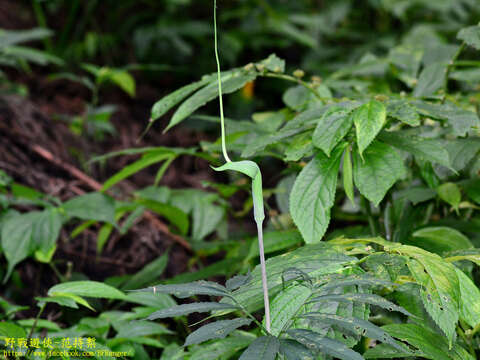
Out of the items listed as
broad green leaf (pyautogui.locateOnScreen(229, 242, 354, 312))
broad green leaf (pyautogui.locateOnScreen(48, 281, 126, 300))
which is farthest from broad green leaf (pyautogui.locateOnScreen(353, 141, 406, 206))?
broad green leaf (pyautogui.locateOnScreen(48, 281, 126, 300))

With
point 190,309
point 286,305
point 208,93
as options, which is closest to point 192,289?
point 190,309

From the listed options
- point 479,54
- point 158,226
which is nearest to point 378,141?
point 158,226

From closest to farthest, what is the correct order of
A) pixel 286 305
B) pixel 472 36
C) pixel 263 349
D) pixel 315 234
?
pixel 263 349
pixel 286 305
pixel 315 234
pixel 472 36

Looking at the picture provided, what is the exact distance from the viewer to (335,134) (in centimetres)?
85

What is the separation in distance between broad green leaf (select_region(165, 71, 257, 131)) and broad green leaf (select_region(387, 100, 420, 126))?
30 cm

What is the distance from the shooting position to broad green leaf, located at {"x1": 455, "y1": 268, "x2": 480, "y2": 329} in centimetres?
70

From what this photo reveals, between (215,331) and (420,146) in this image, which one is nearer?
(215,331)

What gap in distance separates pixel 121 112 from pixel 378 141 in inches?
77.3

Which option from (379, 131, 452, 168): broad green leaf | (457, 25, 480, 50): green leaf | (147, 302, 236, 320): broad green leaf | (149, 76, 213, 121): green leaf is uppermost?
(457, 25, 480, 50): green leaf

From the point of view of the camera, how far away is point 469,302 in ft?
2.35

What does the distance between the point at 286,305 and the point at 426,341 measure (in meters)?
0.25

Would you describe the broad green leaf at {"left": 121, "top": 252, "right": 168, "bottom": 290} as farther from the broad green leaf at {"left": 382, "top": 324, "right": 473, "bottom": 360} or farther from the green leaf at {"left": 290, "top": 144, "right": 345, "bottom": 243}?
the broad green leaf at {"left": 382, "top": 324, "right": 473, "bottom": 360}

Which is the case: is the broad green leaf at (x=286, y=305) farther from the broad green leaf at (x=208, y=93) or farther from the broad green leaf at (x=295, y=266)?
the broad green leaf at (x=208, y=93)

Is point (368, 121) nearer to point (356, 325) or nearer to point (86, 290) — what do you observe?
point (356, 325)
